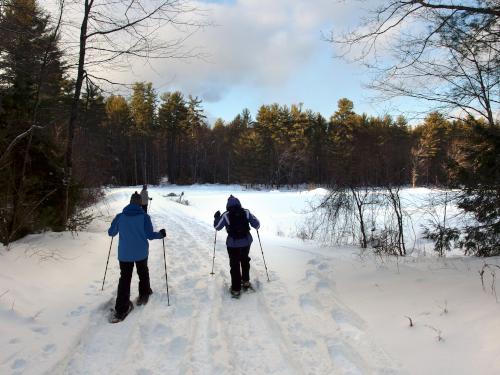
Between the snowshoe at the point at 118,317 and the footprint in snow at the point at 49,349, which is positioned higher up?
the snowshoe at the point at 118,317

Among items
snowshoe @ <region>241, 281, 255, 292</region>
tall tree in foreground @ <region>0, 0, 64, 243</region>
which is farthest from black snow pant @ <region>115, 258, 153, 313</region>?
tall tree in foreground @ <region>0, 0, 64, 243</region>

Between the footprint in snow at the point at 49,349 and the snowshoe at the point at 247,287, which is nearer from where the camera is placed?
the footprint in snow at the point at 49,349

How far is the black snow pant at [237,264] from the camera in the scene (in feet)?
22.6

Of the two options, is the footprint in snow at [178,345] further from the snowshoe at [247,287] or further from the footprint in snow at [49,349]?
the snowshoe at [247,287]

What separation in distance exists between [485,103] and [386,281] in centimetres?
436

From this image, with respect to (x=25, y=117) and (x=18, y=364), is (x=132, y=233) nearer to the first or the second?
(x=18, y=364)

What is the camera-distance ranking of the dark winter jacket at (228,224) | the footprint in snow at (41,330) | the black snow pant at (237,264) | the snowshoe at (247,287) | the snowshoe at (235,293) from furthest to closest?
1. the dark winter jacket at (228,224)
2. the snowshoe at (247,287)
3. the black snow pant at (237,264)
4. the snowshoe at (235,293)
5. the footprint in snow at (41,330)

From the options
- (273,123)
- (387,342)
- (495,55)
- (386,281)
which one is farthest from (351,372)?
(273,123)

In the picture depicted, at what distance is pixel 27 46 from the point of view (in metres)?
8.20

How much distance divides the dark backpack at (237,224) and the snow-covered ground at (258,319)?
40.0 inches

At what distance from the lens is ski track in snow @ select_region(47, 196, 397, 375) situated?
4.23 m

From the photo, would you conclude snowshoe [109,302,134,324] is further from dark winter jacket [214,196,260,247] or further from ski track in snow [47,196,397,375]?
dark winter jacket [214,196,260,247]

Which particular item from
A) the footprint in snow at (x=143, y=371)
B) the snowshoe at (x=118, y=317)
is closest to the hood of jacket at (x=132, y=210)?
the snowshoe at (x=118, y=317)

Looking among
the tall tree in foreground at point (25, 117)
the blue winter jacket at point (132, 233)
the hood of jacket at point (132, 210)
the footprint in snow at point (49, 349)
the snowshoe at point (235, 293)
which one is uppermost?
the tall tree in foreground at point (25, 117)
